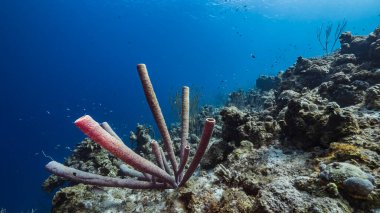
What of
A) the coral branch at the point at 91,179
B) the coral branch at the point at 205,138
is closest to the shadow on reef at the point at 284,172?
the coral branch at the point at 91,179

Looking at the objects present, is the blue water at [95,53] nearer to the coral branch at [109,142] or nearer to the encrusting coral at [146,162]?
the encrusting coral at [146,162]

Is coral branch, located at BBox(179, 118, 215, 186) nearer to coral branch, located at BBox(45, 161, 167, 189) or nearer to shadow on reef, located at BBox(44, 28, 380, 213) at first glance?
shadow on reef, located at BBox(44, 28, 380, 213)

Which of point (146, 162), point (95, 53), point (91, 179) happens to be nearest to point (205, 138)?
point (146, 162)

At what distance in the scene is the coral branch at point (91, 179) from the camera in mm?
2289

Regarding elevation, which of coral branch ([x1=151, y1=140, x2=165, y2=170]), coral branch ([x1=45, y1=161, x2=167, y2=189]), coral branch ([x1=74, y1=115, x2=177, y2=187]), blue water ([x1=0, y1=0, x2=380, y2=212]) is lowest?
coral branch ([x1=45, y1=161, x2=167, y2=189])

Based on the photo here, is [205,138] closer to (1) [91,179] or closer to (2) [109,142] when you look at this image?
(2) [109,142]

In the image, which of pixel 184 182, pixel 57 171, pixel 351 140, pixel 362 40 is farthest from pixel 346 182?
pixel 362 40

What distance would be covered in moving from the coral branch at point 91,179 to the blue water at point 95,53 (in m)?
32.1

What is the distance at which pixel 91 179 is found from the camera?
2385mm

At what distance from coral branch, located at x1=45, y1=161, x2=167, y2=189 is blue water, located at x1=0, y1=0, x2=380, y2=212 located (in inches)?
1263

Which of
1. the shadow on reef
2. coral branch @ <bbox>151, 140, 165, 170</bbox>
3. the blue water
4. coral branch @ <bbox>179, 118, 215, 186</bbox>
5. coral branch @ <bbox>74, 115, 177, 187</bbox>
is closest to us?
coral branch @ <bbox>74, 115, 177, 187</bbox>

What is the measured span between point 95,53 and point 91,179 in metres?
89.2

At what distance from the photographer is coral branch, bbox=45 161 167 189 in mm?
2289

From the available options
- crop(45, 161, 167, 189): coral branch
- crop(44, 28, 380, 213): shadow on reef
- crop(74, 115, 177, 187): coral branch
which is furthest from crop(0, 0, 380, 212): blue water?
crop(74, 115, 177, 187): coral branch
